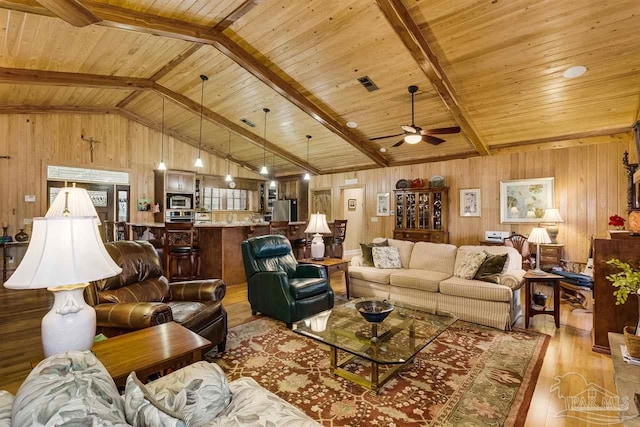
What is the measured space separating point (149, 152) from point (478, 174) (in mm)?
7650

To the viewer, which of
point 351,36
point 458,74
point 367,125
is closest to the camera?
point 351,36

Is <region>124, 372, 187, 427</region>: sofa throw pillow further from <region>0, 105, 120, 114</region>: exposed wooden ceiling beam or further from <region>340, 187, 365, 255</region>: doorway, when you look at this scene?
<region>340, 187, 365, 255</region>: doorway

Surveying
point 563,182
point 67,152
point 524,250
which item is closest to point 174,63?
point 67,152

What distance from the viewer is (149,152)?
304 inches

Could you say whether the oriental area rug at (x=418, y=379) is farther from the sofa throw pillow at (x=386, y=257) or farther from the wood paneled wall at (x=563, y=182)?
the wood paneled wall at (x=563, y=182)

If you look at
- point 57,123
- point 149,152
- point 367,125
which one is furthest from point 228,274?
point 57,123

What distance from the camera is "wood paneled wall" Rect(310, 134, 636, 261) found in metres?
4.99

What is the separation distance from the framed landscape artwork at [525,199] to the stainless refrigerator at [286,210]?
563 cm

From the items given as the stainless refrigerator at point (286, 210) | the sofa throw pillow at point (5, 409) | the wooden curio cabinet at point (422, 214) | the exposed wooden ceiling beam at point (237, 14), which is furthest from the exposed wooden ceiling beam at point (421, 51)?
the stainless refrigerator at point (286, 210)

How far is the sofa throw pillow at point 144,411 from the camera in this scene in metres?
0.89

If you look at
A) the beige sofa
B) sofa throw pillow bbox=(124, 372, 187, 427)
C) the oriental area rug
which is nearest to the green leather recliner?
the oriental area rug

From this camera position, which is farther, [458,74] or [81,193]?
[458,74]

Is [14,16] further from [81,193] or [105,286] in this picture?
[105,286]

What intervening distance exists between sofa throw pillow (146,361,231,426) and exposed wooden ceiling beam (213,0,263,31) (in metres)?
3.62
